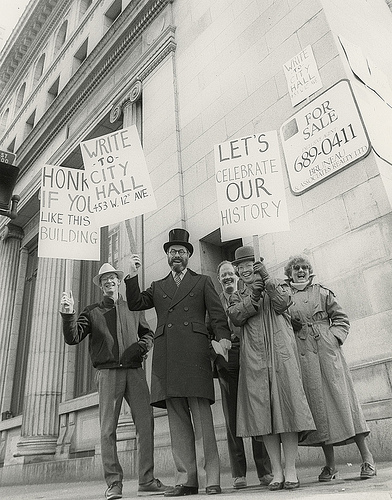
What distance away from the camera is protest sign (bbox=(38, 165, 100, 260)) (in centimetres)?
550

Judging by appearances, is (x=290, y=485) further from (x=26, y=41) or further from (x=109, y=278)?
(x=26, y=41)

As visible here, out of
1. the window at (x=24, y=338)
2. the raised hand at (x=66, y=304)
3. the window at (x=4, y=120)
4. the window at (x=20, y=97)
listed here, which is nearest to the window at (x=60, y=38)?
the window at (x=20, y=97)

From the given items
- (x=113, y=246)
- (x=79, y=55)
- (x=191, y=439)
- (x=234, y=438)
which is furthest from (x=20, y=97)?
(x=191, y=439)

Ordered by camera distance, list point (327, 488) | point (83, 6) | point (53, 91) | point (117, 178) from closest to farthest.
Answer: point (327, 488) < point (117, 178) < point (83, 6) < point (53, 91)

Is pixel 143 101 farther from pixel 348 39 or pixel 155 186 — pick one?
pixel 348 39

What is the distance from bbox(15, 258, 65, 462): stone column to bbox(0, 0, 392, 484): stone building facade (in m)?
0.04

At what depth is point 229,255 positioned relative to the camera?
8.08 m

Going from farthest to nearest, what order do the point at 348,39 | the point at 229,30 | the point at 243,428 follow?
the point at 229,30 < the point at 348,39 < the point at 243,428

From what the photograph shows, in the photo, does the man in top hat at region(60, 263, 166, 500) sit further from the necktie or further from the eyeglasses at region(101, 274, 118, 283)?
the necktie

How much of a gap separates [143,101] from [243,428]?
828 cm

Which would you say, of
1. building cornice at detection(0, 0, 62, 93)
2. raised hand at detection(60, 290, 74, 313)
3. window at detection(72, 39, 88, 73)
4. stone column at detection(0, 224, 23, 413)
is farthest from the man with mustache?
building cornice at detection(0, 0, 62, 93)

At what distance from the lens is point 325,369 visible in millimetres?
4164

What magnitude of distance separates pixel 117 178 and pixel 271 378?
10.1 feet

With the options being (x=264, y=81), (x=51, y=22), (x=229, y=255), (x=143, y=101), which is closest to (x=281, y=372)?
(x=229, y=255)
